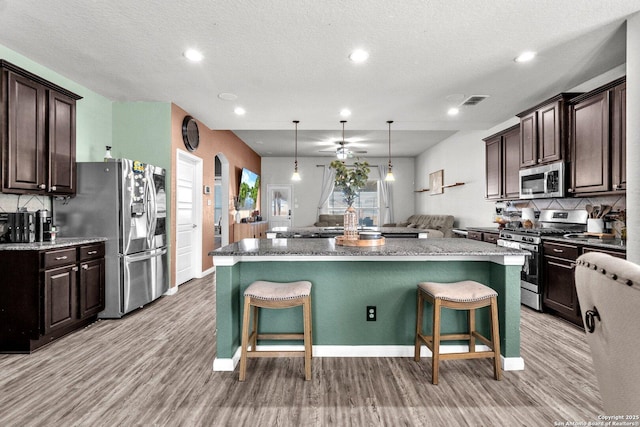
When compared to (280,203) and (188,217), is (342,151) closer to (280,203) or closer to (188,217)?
(188,217)

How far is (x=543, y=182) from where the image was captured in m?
3.90

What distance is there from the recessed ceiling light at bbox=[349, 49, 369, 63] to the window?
6.72m

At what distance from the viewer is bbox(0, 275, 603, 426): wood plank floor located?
5.84 ft

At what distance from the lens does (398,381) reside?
84.2 inches

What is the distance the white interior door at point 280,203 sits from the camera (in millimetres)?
9695

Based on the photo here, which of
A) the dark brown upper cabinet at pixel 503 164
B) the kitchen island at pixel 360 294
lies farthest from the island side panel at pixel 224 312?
the dark brown upper cabinet at pixel 503 164

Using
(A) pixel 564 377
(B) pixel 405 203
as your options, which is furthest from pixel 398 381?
(B) pixel 405 203

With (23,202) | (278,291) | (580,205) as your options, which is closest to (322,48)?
(278,291)

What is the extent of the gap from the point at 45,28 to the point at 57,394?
2.79m

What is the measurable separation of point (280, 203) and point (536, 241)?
7161mm

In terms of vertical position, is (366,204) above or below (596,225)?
above

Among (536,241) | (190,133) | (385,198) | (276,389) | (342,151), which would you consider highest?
(342,151)

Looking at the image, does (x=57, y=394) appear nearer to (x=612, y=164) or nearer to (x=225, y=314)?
(x=225, y=314)

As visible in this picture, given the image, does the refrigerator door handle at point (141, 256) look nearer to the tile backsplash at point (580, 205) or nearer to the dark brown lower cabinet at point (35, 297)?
the dark brown lower cabinet at point (35, 297)
